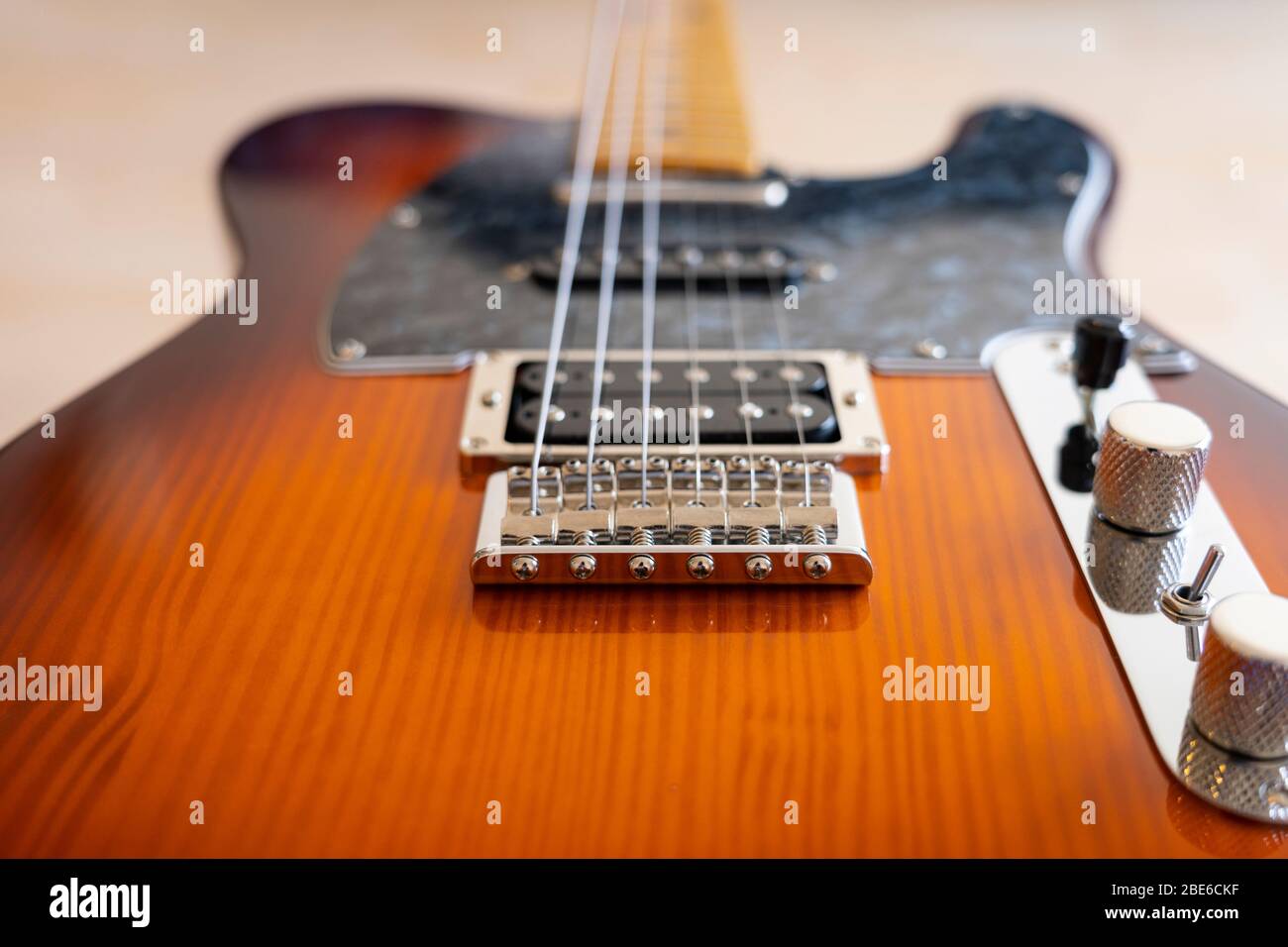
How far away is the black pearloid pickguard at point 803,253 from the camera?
108cm

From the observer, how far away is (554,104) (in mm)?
2242

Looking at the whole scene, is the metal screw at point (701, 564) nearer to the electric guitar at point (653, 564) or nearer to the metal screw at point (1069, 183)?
the electric guitar at point (653, 564)

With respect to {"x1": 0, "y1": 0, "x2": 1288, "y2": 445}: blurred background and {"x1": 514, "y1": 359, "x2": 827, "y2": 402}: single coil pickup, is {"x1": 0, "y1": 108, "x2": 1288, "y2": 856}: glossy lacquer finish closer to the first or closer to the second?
{"x1": 514, "y1": 359, "x2": 827, "y2": 402}: single coil pickup

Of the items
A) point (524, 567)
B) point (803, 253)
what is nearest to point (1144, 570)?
point (524, 567)

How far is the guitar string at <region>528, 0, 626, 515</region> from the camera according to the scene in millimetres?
936

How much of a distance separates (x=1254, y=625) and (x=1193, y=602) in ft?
0.44

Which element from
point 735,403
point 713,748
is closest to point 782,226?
point 735,403

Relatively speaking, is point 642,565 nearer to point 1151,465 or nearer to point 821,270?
point 1151,465

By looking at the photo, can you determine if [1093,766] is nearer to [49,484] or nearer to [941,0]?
[49,484]

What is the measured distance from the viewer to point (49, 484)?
896 millimetres

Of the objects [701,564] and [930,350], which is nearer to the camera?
[701,564]

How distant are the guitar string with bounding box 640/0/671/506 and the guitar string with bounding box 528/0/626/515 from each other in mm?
57

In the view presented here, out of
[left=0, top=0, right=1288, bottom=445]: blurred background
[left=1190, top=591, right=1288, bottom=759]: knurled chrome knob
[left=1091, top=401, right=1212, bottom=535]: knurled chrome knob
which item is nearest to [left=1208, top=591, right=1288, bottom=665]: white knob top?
[left=1190, top=591, right=1288, bottom=759]: knurled chrome knob

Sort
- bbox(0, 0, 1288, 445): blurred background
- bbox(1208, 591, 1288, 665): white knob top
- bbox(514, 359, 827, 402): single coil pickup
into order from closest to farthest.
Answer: bbox(1208, 591, 1288, 665): white knob top → bbox(514, 359, 827, 402): single coil pickup → bbox(0, 0, 1288, 445): blurred background
